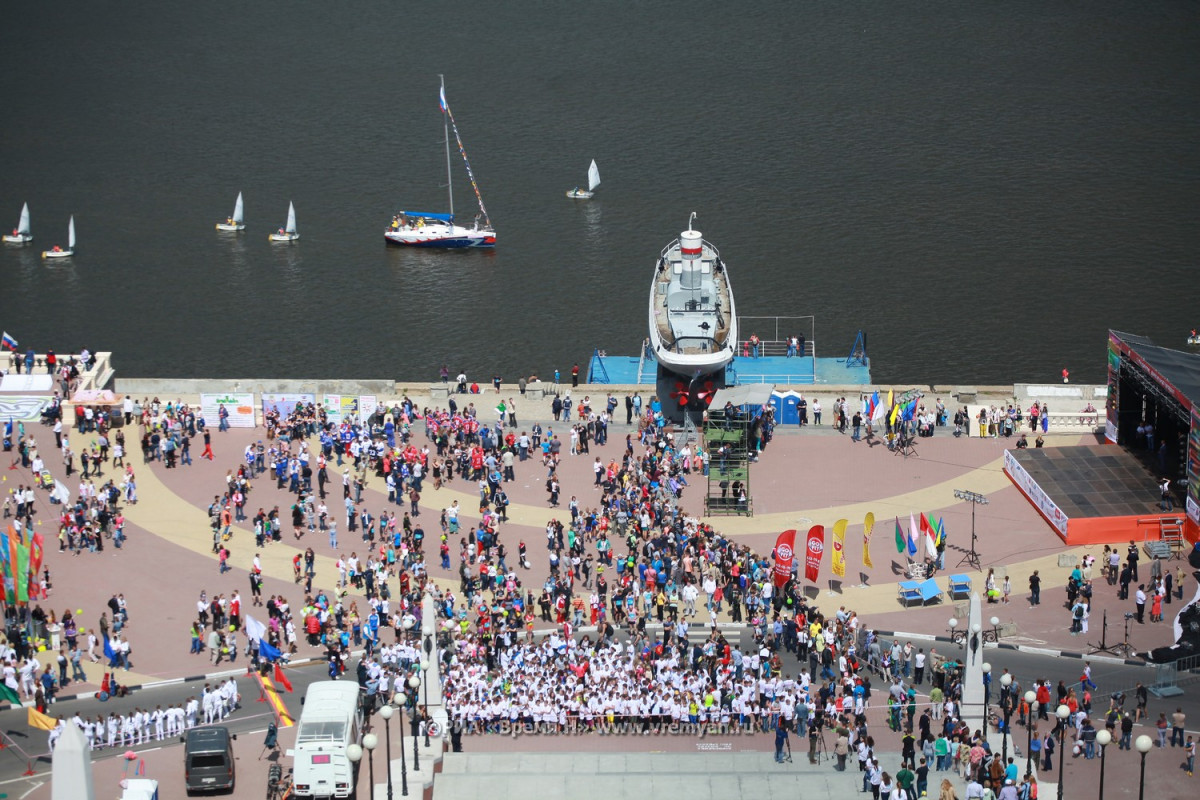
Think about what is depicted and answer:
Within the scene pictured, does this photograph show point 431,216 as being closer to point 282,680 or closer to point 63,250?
point 63,250

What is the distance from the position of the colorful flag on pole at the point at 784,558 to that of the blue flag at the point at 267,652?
1708 cm

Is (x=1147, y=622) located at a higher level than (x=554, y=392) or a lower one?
lower

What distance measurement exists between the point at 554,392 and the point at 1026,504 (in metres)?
22.1

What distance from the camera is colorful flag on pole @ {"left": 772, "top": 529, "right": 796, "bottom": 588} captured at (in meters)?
67.9

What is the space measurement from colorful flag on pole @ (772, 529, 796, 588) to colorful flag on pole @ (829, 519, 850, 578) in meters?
2.03

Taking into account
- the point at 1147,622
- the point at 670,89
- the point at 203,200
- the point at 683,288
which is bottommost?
the point at 1147,622

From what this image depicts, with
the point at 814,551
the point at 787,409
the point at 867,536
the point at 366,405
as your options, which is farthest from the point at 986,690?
the point at 366,405

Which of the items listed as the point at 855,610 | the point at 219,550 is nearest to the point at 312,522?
the point at 219,550

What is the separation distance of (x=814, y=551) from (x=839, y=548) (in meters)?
0.92

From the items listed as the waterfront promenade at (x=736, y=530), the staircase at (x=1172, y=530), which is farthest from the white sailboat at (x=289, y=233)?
the staircase at (x=1172, y=530)

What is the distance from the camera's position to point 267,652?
64.6 meters

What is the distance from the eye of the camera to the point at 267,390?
296ft

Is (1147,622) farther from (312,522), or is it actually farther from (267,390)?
(267,390)

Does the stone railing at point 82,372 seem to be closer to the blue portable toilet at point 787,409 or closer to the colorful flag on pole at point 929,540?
the blue portable toilet at point 787,409
